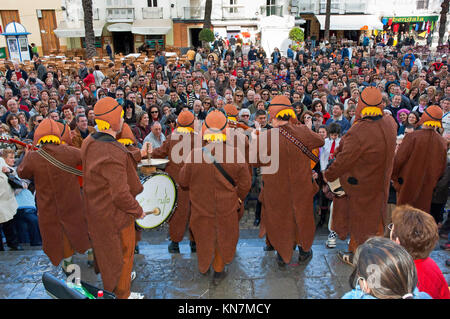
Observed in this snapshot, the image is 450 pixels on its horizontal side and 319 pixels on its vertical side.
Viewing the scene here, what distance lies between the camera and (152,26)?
3183 centimetres

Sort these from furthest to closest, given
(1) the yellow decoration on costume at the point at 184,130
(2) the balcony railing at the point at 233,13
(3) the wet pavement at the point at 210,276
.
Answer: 1. (2) the balcony railing at the point at 233,13
2. (1) the yellow decoration on costume at the point at 184,130
3. (3) the wet pavement at the point at 210,276

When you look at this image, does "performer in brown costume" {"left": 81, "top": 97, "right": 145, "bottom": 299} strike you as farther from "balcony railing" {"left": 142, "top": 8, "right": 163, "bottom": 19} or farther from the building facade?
"balcony railing" {"left": 142, "top": 8, "right": 163, "bottom": 19}

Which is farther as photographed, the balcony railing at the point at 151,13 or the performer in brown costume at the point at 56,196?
the balcony railing at the point at 151,13

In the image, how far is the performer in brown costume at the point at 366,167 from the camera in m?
4.12

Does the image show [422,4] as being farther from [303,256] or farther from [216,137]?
[216,137]

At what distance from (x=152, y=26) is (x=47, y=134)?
1183 inches

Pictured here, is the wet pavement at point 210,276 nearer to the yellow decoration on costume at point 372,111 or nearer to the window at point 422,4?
the yellow decoration on costume at point 372,111

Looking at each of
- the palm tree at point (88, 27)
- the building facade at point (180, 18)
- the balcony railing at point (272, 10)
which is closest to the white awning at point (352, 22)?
the building facade at point (180, 18)

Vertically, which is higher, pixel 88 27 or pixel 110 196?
pixel 88 27

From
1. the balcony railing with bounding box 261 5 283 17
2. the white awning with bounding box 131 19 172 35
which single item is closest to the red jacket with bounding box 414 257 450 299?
the white awning with bounding box 131 19 172 35

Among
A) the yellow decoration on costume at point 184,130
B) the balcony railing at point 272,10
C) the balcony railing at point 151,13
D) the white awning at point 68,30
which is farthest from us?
the balcony railing at point 151,13

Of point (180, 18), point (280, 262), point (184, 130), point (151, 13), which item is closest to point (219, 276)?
point (280, 262)

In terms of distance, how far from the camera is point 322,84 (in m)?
9.55

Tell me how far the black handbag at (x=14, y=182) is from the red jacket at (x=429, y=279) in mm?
4743
